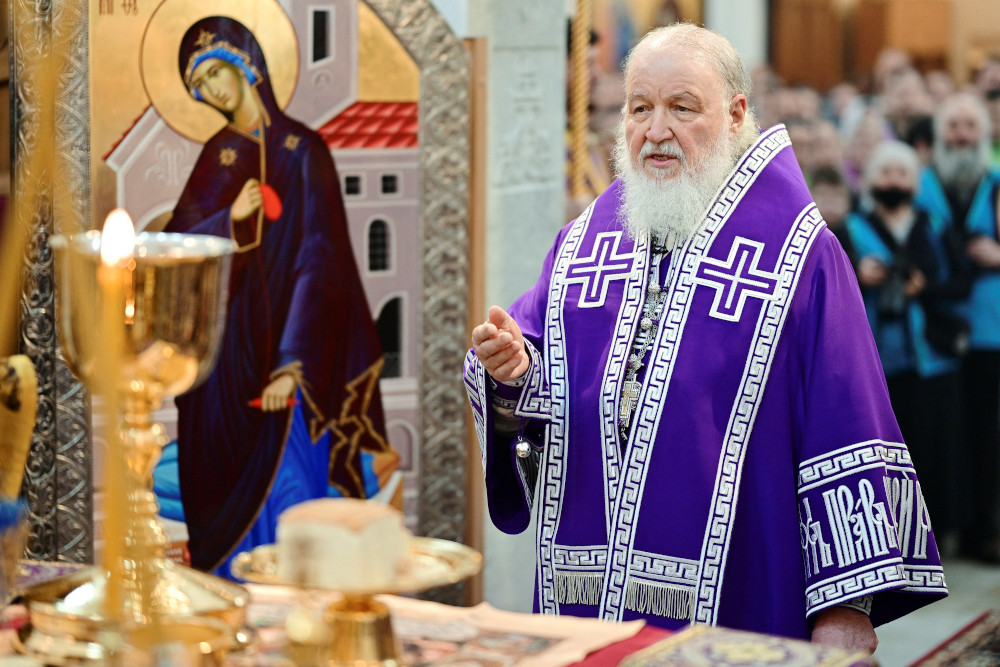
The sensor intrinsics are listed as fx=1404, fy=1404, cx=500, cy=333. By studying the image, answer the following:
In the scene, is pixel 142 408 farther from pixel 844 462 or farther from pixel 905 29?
pixel 905 29

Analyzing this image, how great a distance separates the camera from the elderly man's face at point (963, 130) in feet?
20.8

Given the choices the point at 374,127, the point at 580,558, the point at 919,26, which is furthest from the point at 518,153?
the point at 919,26

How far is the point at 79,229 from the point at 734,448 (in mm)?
1312

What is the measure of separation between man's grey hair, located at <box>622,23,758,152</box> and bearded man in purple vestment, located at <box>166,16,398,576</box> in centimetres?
110

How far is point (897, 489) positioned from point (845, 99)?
15.6ft

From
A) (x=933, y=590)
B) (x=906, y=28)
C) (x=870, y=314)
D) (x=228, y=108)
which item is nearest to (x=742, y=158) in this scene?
(x=933, y=590)

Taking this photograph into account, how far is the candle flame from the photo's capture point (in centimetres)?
129

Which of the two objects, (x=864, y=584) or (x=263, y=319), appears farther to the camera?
(x=263, y=319)

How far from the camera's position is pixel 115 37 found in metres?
3.24

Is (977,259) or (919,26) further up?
(919,26)

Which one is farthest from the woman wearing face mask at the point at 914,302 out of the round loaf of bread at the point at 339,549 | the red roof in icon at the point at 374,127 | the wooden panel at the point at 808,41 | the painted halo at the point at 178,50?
the round loaf of bread at the point at 339,549

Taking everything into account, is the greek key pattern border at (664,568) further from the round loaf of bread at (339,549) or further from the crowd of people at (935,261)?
the crowd of people at (935,261)

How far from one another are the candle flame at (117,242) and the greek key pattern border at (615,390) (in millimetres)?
1410

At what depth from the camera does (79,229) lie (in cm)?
271
